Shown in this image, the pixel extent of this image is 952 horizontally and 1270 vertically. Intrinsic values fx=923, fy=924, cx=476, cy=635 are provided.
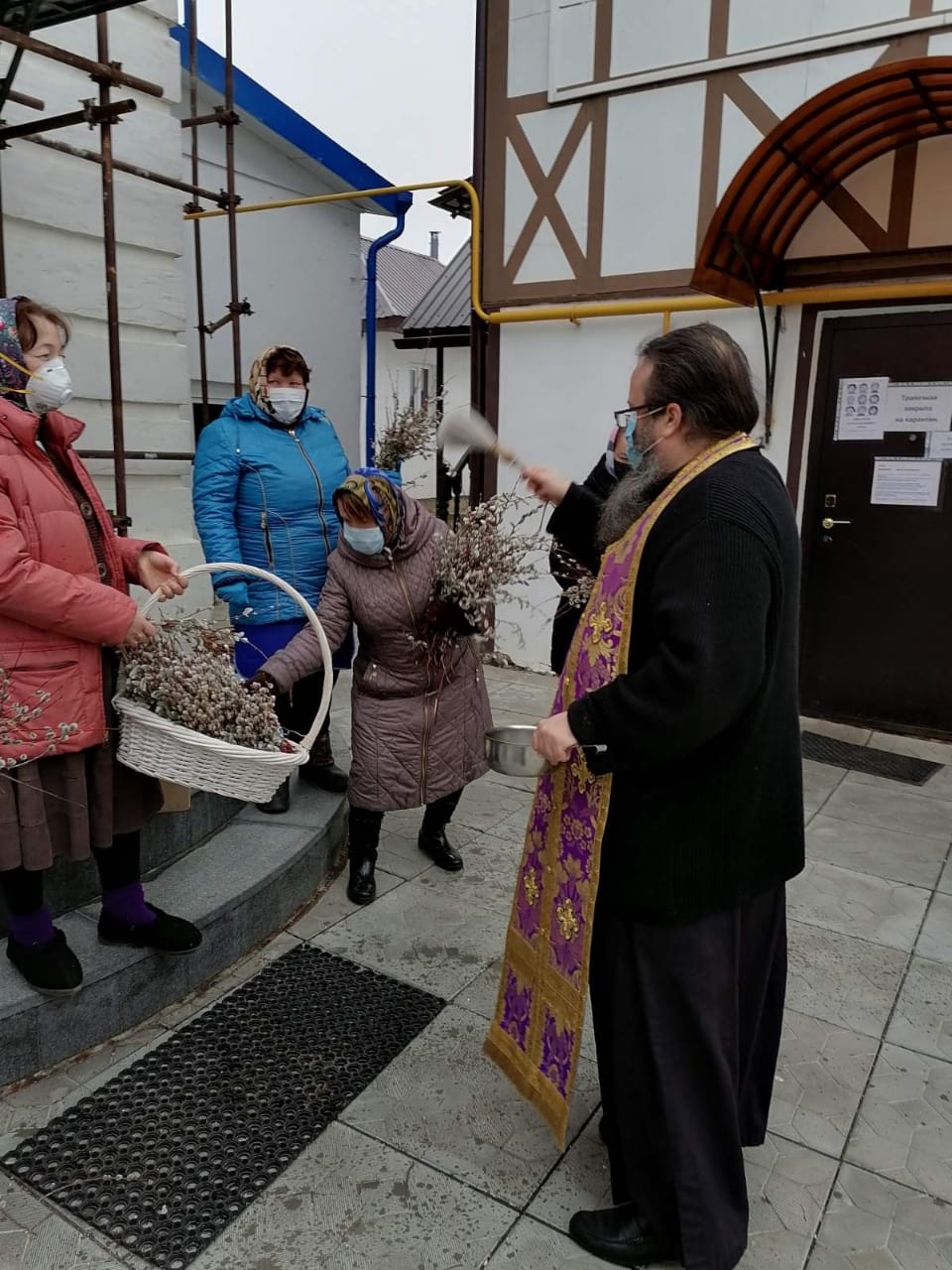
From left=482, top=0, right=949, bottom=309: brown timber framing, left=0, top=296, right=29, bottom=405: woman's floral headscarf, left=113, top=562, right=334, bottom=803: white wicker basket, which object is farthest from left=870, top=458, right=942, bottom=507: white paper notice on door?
left=0, top=296, right=29, bottom=405: woman's floral headscarf

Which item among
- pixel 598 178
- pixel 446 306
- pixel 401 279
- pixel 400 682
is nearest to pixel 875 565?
pixel 598 178

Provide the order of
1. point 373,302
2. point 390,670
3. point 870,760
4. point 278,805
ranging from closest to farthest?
point 390,670 → point 278,805 → point 870,760 → point 373,302

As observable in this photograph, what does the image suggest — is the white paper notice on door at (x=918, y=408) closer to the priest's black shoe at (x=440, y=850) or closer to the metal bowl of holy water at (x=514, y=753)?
the priest's black shoe at (x=440, y=850)

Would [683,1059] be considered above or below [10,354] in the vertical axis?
below

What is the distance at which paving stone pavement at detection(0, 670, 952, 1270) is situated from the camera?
193cm

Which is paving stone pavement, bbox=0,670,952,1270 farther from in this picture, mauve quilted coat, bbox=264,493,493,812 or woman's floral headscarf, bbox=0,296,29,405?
woman's floral headscarf, bbox=0,296,29,405

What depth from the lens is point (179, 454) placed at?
4.16 metres

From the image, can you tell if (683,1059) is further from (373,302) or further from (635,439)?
(373,302)

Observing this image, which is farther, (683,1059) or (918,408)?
(918,408)

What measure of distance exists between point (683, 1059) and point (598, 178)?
545 centimetres

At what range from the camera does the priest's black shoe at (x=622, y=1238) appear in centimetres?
188

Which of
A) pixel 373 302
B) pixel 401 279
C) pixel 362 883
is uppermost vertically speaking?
pixel 401 279

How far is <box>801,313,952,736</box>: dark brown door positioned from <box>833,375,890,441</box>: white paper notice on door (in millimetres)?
41

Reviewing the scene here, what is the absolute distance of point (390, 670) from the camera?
319 cm
